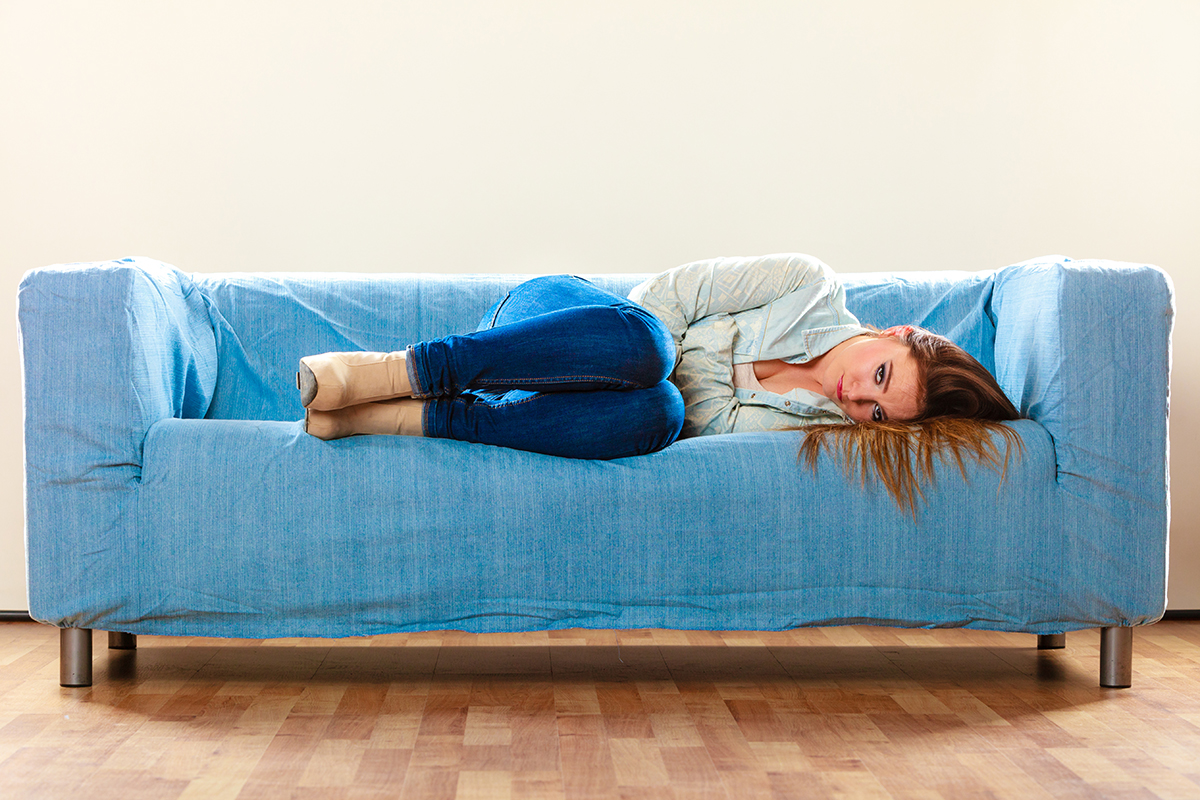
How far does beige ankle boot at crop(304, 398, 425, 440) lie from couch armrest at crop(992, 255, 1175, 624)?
1086mm

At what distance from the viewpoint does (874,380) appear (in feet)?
5.84

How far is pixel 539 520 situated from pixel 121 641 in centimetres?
100

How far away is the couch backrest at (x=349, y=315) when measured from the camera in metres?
2.02

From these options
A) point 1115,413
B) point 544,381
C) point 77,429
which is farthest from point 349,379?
point 1115,413

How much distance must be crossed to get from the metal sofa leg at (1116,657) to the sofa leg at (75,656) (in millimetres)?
1748

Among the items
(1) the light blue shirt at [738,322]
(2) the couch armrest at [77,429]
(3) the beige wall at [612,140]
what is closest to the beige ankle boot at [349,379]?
(2) the couch armrest at [77,429]

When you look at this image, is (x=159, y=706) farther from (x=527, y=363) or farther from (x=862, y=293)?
(x=862, y=293)

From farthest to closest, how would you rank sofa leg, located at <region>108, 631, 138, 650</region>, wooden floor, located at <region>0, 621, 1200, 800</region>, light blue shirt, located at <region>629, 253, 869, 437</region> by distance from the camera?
sofa leg, located at <region>108, 631, 138, 650</region>
light blue shirt, located at <region>629, 253, 869, 437</region>
wooden floor, located at <region>0, 621, 1200, 800</region>

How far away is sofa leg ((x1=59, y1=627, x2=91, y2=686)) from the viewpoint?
1634 millimetres

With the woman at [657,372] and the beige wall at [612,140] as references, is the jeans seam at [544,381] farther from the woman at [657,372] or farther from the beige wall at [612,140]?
the beige wall at [612,140]

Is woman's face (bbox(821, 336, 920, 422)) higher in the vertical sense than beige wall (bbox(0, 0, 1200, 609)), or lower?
Answer: lower

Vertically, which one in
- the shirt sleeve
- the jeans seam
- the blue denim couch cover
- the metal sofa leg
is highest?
the shirt sleeve

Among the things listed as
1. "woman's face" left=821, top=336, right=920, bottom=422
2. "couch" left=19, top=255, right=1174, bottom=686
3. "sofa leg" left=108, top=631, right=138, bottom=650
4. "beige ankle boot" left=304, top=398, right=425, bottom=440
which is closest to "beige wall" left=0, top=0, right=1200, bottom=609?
"sofa leg" left=108, top=631, right=138, bottom=650

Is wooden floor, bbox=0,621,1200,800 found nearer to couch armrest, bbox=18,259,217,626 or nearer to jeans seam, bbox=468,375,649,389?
couch armrest, bbox=18,259,217,626
